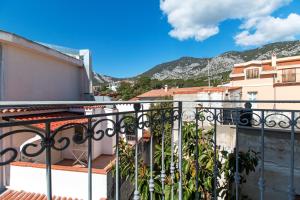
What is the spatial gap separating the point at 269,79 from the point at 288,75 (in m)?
1.38

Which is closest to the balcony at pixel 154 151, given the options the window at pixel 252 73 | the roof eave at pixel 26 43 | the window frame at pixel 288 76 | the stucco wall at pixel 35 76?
the stucco wall at pixel 35 76

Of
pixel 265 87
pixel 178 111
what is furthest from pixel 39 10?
pixel 265 87

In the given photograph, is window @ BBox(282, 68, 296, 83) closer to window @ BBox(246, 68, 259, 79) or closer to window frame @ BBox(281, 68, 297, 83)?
window frame @ BBox(281, 68, 297, 83)

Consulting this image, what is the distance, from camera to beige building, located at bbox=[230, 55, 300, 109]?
1632cm

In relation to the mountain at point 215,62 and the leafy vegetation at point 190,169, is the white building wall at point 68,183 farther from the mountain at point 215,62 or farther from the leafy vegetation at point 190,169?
the mountain at point 215,62

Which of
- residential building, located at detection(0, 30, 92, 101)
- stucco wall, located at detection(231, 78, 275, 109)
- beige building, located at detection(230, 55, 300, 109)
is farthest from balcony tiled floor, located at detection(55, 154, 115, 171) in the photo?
stucco wall, located at detection(231, 78, 275, 109)

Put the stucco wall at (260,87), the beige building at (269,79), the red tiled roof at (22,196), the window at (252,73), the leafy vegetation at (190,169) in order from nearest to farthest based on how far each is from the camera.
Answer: the leafy vegetation at (190,169) < the red tiled roof at (22,196) < the beige building at (269,79) < the stucco wall at (260,87) < the window at (252,73)

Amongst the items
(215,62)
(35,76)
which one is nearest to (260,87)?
(35,76)

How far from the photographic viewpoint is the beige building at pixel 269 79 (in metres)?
16.3

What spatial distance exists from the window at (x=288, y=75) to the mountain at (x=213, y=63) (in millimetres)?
15132

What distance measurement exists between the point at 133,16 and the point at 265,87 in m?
13.2

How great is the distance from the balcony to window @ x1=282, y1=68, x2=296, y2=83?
41.1ft

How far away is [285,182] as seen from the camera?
5.49 metres

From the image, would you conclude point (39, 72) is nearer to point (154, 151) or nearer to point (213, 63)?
point (154, 151)
